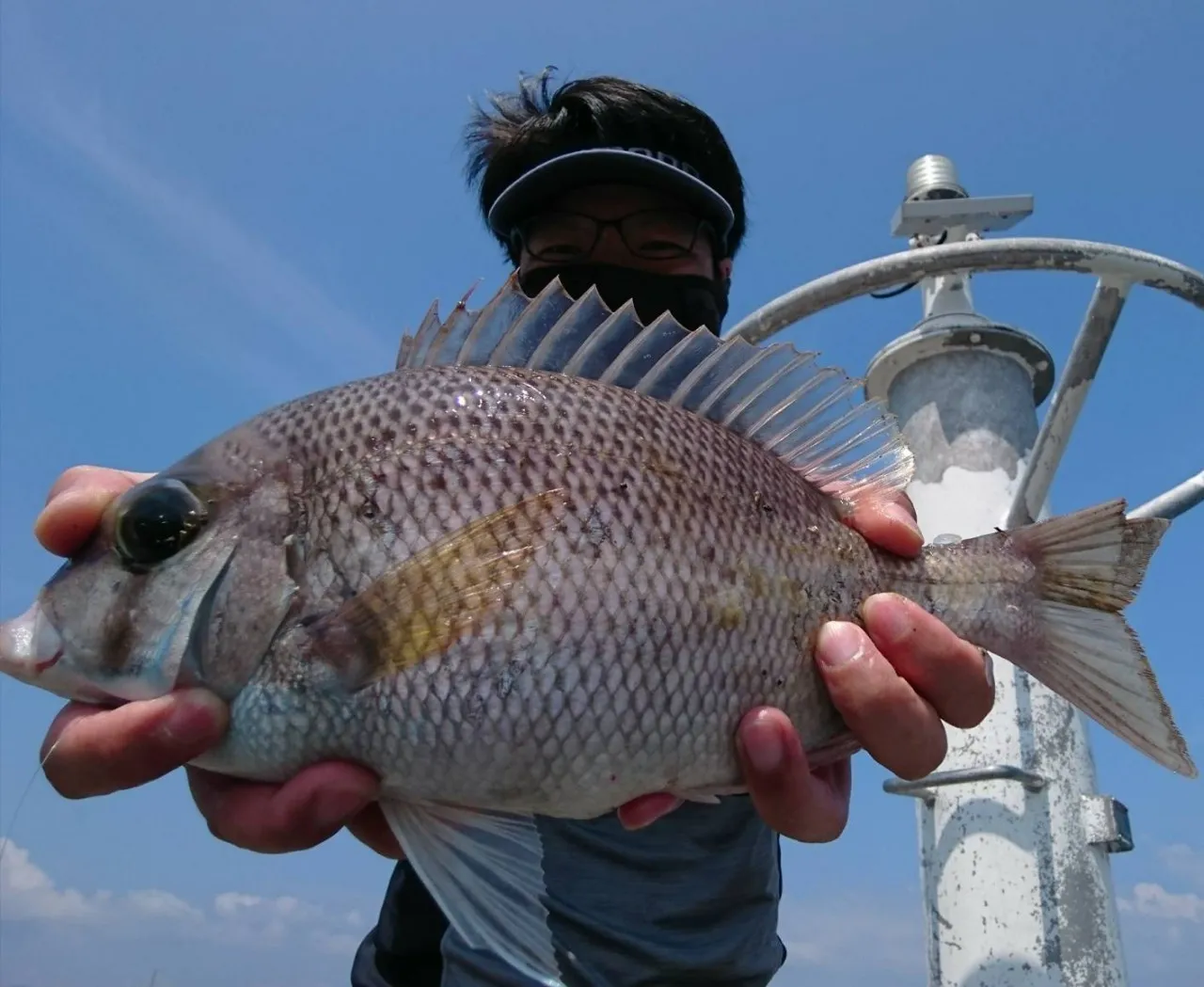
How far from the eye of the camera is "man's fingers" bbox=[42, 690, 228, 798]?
1.47 metres

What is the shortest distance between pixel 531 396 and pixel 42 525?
0.88m

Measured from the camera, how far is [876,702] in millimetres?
1782

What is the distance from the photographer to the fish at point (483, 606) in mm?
1500

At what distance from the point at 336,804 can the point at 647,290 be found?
1.73 metres

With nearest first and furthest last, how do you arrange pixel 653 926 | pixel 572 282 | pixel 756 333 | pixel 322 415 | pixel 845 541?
pixel 322 415
pixel 845 541
pixel 653 926
pixel 572 282
pixel 756 333

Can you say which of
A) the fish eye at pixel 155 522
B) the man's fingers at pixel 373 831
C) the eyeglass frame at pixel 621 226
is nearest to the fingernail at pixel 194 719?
the fish eye at pixel 155 522

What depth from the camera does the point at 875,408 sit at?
89.2 inches

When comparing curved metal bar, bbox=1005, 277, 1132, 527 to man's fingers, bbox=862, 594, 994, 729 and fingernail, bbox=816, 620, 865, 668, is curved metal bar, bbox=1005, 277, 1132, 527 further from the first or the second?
fingernail, bbox=816, 620, 865, 668

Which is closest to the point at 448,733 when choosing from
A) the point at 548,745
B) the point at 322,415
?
the point at 548,745

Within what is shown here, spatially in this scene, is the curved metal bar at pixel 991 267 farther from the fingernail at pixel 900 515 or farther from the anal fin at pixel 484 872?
the anal fin at pixel 484 872

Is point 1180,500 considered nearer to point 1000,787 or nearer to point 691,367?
point 1000,787

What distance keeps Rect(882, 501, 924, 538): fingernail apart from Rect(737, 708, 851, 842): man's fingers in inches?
21.1

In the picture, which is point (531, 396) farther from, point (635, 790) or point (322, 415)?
point (635, 790)

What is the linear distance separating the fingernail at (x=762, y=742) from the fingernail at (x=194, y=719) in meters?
0.87
